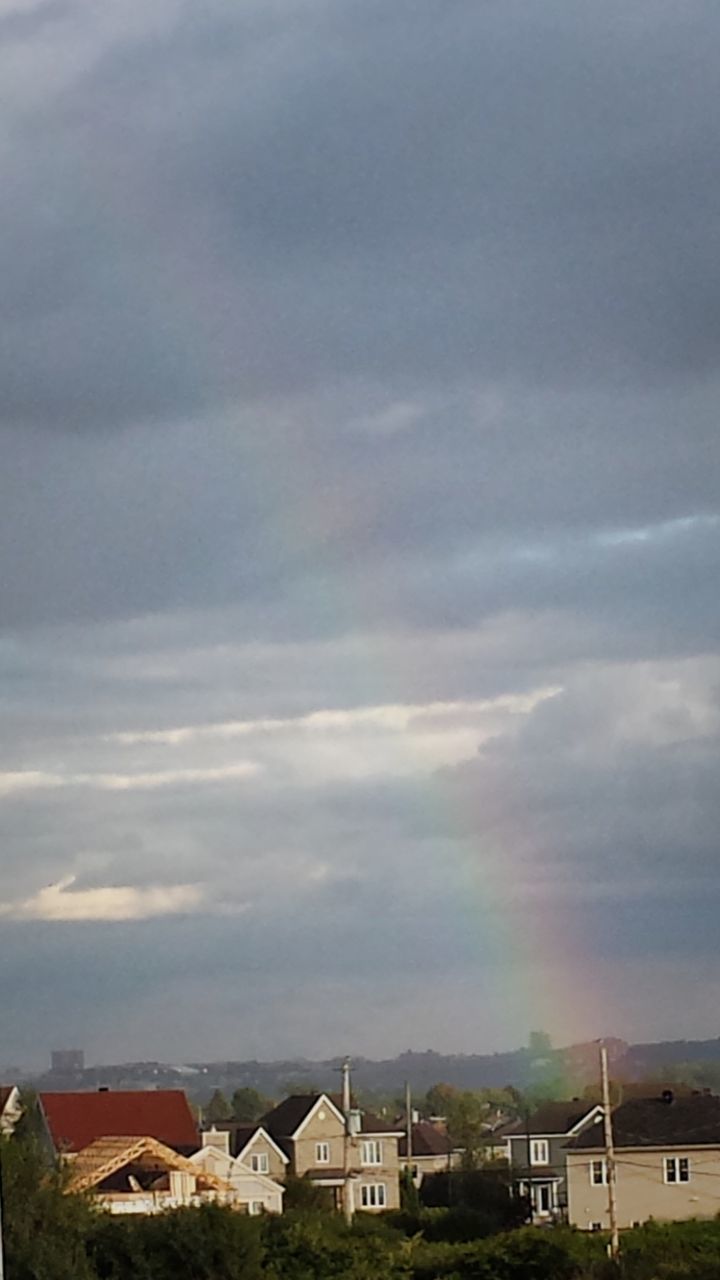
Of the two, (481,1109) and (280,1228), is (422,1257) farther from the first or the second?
(481,1109)

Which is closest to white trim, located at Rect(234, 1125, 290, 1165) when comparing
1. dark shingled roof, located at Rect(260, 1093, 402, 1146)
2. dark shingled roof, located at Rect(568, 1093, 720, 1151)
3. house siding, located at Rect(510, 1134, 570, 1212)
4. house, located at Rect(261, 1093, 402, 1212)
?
house, located at Rect(261, 1093, 402, 1212)

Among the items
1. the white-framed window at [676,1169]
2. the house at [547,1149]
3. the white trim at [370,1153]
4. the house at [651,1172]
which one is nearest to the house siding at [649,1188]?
the house at [651,1172]

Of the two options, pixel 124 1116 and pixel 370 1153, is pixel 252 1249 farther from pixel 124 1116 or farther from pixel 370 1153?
pixel 370 1153

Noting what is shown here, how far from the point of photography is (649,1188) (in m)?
71.1

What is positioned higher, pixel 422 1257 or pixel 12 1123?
pixel 12 1123

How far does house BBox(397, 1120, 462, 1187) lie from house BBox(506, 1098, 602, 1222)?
323 centimetres

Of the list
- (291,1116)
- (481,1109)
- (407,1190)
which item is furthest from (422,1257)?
(481,1109)

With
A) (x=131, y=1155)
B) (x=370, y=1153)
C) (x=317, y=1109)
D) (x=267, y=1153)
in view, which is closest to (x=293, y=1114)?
(x=317, y=1109)

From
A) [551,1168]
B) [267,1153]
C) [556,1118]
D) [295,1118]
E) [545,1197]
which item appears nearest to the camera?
[267,1153]

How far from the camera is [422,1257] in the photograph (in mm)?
37156

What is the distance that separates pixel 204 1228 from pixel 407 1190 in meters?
53.3

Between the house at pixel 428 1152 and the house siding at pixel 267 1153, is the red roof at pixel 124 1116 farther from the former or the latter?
the house at pixel 428 1152

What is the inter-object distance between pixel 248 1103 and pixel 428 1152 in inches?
1348

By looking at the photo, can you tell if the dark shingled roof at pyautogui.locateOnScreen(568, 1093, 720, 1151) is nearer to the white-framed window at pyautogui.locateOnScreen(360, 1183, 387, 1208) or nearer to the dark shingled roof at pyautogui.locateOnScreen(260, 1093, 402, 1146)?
the white-framed window at pyautogui.locateOnScreen(360, 1183, 387, 1208)
